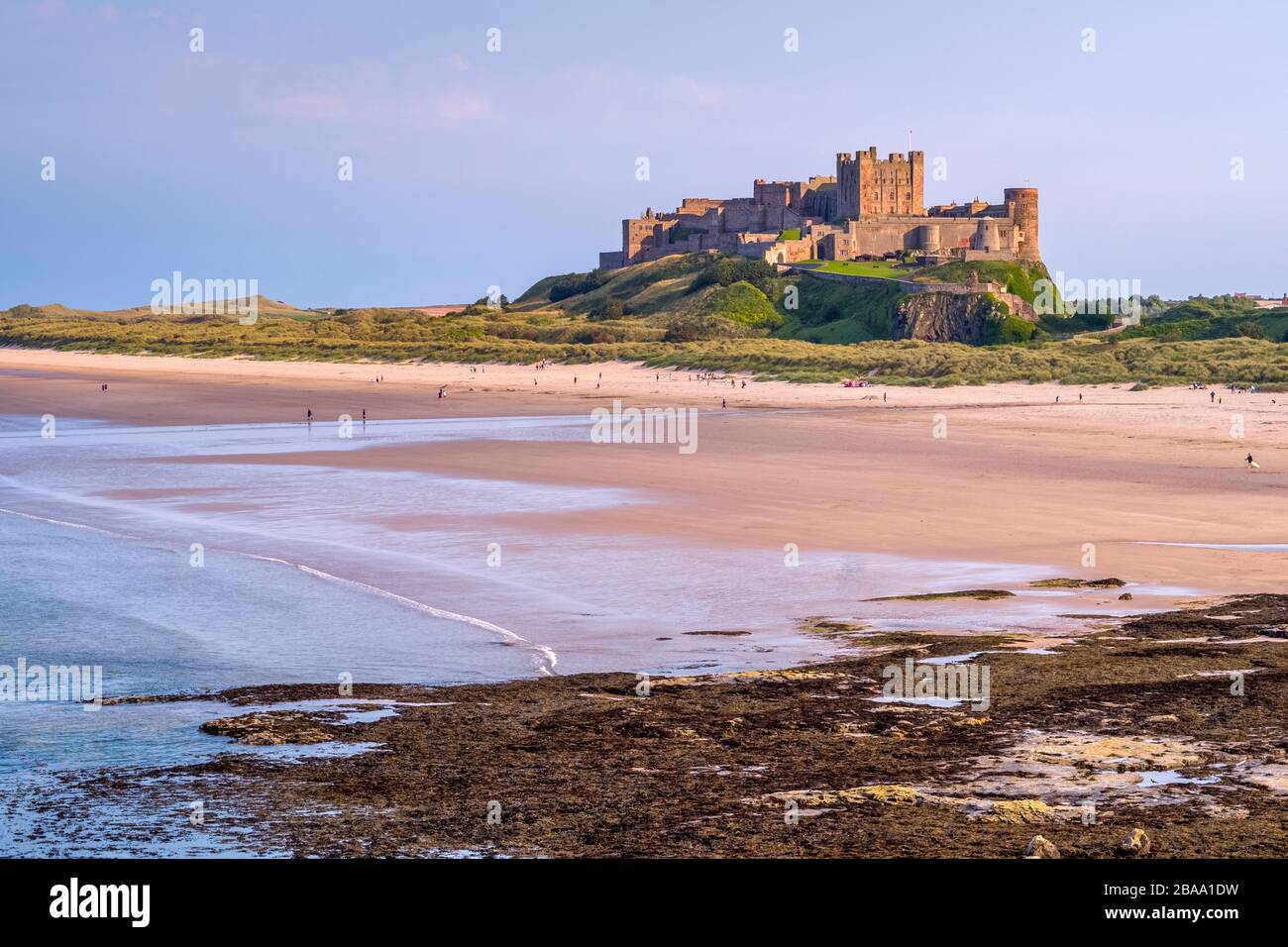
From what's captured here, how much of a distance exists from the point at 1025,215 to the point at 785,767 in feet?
294

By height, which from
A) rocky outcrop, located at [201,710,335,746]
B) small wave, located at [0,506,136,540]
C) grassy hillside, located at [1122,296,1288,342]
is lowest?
rocky outcrop, located at [201,710,335,746]

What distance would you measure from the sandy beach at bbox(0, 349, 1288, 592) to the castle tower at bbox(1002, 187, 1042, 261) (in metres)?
46.1

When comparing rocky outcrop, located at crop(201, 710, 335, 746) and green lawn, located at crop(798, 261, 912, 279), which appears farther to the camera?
green lawn, located at crop(798, 261, 912, 279)

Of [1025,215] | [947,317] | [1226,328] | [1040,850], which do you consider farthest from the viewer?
[1025,215]

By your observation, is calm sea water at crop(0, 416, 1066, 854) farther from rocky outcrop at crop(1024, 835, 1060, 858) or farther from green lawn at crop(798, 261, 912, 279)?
green lawn at crop(798, 261, 912, 279)

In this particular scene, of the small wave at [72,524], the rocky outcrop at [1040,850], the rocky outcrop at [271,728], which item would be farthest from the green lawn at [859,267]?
the rocky outcrop at [1040,850]

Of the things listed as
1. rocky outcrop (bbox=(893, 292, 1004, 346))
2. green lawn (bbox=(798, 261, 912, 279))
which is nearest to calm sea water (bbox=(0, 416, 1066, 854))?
rocky outcrop (bbox=(893, 292, 1004, 346))

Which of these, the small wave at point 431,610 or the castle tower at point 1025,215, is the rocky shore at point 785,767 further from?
the castle tower at point 1025,215

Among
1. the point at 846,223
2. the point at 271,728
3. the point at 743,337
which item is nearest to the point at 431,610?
the point at 271,728

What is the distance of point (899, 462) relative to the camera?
87.2 ft

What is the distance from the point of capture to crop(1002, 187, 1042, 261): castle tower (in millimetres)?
91500

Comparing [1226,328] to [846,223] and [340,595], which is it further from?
[340,595]

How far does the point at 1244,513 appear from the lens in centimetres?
1919
